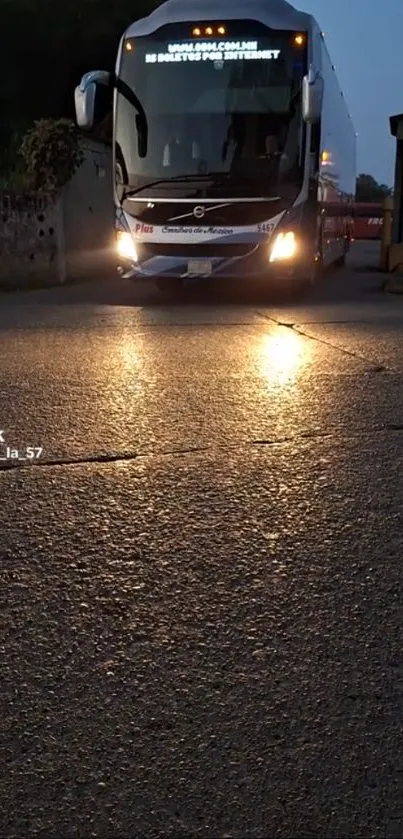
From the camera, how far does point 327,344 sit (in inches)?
323

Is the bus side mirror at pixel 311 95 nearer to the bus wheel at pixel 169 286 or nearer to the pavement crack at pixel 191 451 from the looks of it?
the bus wheel at pixel 169 286

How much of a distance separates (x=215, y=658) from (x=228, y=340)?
6.11 meters

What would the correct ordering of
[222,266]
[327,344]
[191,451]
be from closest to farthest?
[191,451], [327,344], [222,266]

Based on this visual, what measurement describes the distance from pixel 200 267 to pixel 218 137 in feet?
5.38

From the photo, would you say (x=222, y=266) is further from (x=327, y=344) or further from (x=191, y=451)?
(x=191, y=451)

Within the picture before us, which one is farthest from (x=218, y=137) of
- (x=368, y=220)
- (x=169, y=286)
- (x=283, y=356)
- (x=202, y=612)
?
(x=368, y=220)

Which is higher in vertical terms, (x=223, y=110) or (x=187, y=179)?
(x=223, y=110)

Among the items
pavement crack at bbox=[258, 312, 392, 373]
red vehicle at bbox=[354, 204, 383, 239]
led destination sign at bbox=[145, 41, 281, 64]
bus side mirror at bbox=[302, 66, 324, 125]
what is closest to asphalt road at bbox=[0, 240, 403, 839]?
pavement crack at bbox=[258, 312, 392, 373]

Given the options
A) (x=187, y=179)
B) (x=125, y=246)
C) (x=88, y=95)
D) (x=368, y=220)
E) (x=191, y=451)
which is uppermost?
(x=88, y=95)

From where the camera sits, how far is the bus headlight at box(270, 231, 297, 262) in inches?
436

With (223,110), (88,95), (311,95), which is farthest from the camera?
(88,95)

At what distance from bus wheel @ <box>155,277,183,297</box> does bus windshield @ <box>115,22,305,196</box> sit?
6.42 feet

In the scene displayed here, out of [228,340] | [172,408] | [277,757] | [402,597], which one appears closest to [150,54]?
[228,340]

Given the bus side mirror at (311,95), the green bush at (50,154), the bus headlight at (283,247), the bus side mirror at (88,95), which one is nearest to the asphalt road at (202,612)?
the bus headlight at (283,247)
